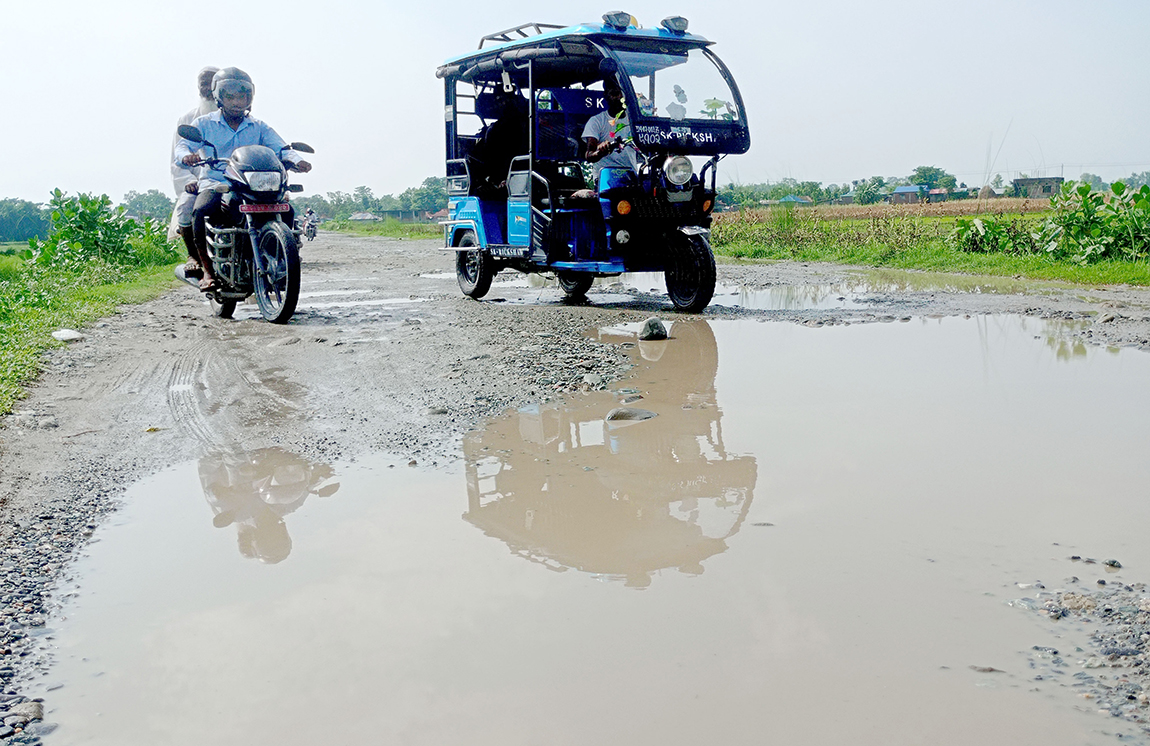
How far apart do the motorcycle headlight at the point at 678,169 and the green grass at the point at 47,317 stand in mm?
5153

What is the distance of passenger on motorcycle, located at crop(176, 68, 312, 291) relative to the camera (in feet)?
26.5

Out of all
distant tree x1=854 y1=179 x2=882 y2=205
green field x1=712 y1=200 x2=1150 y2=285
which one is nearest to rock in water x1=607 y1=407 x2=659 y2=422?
green field x1=712 y1=200 x2=1150 y2=285

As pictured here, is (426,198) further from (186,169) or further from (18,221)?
(186,169)

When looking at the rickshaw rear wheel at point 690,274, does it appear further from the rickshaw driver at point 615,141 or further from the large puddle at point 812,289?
the rickshaw driver at point 615,141

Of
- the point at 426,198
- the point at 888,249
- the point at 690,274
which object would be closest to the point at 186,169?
the point at 690,274

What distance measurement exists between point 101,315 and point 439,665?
7.82 metres

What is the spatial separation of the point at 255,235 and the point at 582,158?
3.50m

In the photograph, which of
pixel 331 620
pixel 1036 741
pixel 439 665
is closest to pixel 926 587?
pixel 1036 741

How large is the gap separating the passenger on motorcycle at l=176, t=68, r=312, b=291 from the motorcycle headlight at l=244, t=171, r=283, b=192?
0.38 m

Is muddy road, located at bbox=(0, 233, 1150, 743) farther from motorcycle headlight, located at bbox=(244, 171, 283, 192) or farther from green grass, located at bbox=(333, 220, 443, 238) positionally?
green grass, located at bbox=(333, 220, 443, 238)

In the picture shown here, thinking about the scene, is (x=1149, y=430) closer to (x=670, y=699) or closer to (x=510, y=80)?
(x=670, y=699)

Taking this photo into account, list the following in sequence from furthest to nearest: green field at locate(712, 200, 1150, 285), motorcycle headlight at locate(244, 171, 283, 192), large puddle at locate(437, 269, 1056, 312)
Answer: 1. green field at locate(712, 200, 1150, 285)
2. large puddle at locate(437, 269, 1056, 312)
3. motorcycle headlight at locate(244, 171, 283, 192)

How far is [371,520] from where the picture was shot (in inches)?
134

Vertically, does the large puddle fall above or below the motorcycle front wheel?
below
